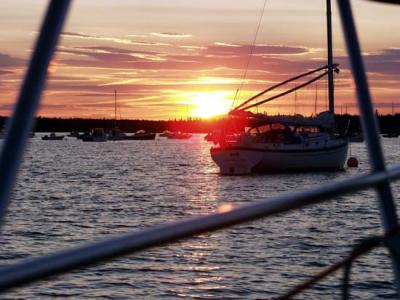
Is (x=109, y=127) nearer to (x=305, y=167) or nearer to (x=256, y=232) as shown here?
(x=305, y=167)

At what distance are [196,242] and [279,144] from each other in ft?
89.8

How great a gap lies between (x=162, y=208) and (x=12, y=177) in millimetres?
35342

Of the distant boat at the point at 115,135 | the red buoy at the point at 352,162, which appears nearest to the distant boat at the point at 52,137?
the distant boat at the point at 115,135

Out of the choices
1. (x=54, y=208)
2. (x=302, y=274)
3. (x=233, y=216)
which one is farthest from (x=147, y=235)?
(x=54, y=208)

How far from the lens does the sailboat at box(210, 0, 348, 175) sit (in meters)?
49.7

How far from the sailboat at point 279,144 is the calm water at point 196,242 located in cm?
164

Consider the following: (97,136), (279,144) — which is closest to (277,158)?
(279,144)

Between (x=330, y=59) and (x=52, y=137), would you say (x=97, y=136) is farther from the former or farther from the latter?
(x=330, y=59)

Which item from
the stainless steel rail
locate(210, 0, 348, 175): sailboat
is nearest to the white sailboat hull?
locate(210, 0, 348, 175): sailboat

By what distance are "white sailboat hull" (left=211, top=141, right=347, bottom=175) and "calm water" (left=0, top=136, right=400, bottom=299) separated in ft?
4.95

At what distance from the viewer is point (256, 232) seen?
2600 centimetres

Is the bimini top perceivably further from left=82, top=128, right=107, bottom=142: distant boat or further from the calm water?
left=82, top=128, right=107, bottom=142: distant boat

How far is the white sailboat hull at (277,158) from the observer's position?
167ft

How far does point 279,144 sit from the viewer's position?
167 feet
